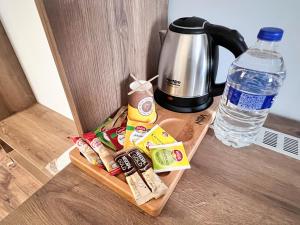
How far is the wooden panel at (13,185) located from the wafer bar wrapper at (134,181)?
1034mm

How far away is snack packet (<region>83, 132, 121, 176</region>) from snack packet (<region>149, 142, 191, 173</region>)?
0.28 feet

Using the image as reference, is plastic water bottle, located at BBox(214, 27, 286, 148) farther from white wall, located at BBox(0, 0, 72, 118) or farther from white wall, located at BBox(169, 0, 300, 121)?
→ white wall, located at BBox(0, 0, 72, 118)

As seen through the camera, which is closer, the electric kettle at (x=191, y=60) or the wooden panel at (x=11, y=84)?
the electric kettle at (x=191, y=60)

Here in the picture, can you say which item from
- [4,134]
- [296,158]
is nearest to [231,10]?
[296,158]

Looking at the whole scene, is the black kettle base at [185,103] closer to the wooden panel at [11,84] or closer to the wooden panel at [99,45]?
the wooden panel at [99,45]

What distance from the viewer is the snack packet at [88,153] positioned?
1.43 ft

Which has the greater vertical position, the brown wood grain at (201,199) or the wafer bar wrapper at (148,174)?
the wafer bar wrapper at (148,174)

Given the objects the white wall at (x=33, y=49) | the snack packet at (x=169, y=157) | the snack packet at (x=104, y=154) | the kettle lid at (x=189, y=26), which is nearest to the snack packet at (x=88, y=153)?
the snack packet at (x=104, y=154)

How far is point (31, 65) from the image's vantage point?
93 cm

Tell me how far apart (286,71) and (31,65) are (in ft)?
3.43

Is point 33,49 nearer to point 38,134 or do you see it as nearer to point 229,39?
point 38,134

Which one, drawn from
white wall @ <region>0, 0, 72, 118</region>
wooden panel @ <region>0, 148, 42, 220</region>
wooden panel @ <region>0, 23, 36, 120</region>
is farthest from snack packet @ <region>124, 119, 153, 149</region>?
wooden panel @ <region>0, 148, 42, 220</region>

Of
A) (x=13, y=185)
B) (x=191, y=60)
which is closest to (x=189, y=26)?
(x=191, y=60)

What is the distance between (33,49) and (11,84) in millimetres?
284
